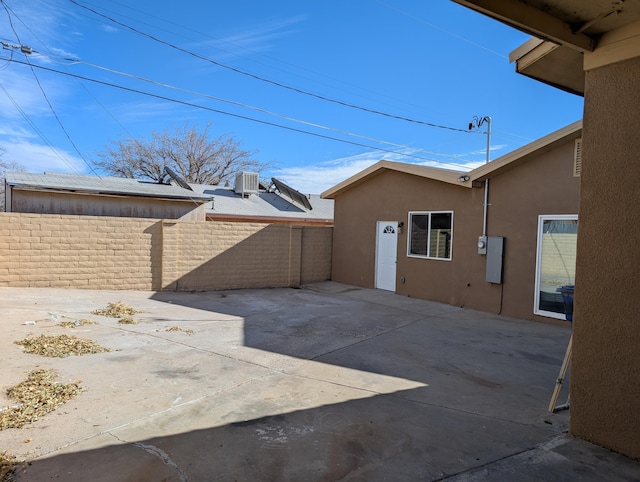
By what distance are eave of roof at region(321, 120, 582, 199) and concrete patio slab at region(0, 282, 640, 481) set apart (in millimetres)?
3718

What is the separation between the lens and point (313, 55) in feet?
52.3

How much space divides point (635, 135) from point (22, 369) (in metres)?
6.59

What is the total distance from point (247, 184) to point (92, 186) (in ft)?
29.4

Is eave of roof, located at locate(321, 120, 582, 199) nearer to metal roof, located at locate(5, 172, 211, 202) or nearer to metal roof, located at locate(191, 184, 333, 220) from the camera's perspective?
metal roof, located at locate(5, 172, 211, 202)

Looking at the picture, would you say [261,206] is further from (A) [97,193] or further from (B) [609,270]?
(B) [609,270]

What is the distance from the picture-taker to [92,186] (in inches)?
543

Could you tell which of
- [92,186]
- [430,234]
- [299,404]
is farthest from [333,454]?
[92,186]

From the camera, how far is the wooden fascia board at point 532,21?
2938 millimetres

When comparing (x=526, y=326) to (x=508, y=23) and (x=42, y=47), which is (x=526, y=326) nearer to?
(x=508, y=23)

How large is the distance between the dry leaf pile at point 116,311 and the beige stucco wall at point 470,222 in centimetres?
738

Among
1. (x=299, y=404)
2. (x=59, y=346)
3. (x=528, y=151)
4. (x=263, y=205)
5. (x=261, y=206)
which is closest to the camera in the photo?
(x=299, y=404)

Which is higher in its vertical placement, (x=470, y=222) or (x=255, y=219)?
(x=255, y=219)

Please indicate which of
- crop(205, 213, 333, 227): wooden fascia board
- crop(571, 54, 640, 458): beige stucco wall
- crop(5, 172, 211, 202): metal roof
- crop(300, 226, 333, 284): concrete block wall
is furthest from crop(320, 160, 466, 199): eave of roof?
crop(571, 54, 640, 458): beige stucco wall

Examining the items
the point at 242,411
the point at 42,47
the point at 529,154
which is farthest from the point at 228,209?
the point at 242,411
